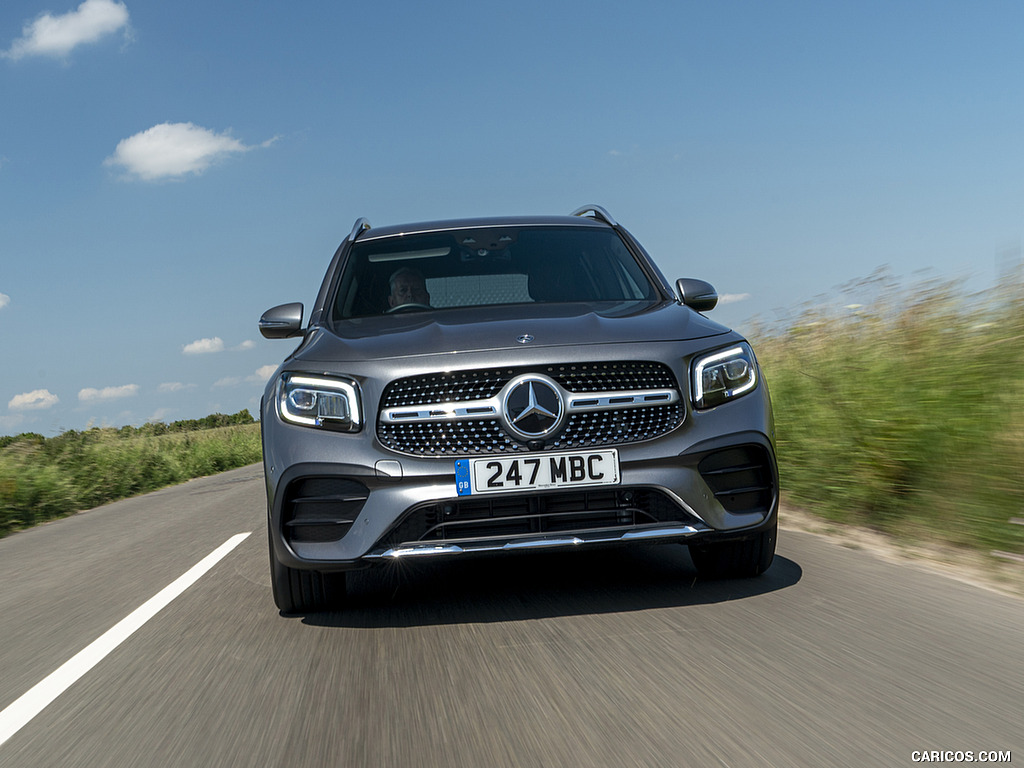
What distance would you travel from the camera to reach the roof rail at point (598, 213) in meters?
6.04

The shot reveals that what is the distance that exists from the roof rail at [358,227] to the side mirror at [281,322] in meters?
0.78

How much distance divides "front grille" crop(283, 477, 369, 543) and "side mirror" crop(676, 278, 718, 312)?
2.13 metres

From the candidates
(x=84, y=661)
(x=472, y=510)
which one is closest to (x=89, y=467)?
(x=84, y=661)

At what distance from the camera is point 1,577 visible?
6520 mm

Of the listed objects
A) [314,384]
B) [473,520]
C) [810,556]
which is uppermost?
[314,384]

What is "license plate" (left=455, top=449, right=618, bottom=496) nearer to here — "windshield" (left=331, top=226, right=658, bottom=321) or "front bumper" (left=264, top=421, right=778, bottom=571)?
"front bumper" (left=264, top=421, right=778, bottom=571)

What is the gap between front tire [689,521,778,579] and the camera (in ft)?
13.8

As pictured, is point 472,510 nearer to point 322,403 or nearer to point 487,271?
point 322,403

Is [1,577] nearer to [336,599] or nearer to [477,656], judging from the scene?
[336,599]

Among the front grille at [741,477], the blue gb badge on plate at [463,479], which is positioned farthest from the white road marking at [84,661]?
the front grille at [741,477]

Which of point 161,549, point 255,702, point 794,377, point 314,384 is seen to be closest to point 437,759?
point 255,702

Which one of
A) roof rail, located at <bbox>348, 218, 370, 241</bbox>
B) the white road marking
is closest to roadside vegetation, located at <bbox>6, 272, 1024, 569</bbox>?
roof rail, located at <bbox>348, 218, 370, 241</bbox>

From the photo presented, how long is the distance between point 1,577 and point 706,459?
16.7 feet

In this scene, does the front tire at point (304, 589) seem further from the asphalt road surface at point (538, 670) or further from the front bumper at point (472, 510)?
the front bumper at point (472, 510)
